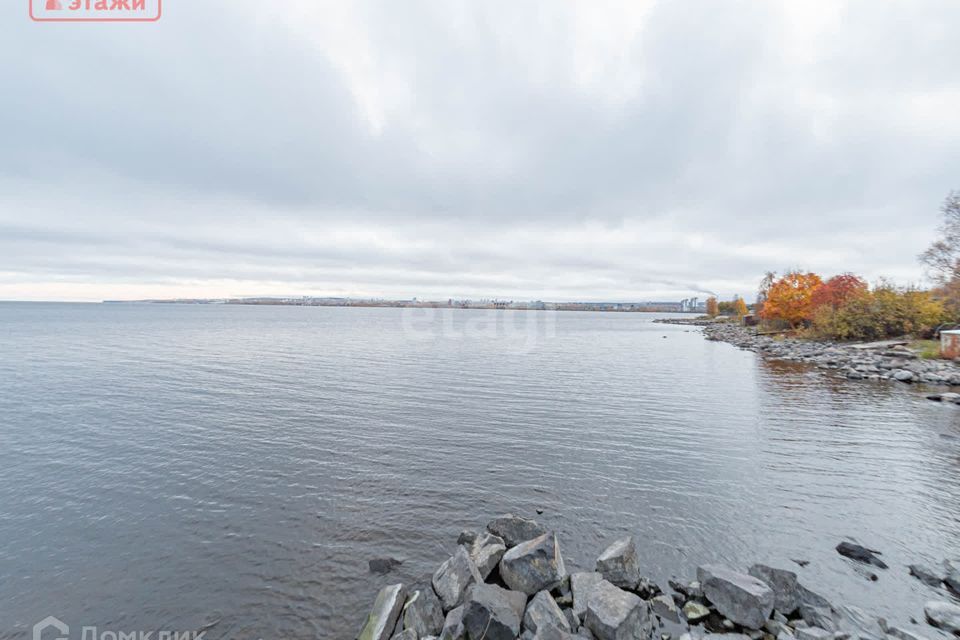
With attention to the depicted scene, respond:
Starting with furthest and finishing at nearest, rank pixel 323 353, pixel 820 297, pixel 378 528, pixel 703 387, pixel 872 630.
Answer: pixel 820 297, pixel 323 353, pixel 703 387, pixel 378 528, pixel 872 630

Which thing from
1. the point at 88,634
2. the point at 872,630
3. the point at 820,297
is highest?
the point at 820,297

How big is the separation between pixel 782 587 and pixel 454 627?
635 cm

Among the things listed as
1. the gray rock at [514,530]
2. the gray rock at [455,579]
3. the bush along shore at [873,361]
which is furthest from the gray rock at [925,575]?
the bush along shore at [873,361]

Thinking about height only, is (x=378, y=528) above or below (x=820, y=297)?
below

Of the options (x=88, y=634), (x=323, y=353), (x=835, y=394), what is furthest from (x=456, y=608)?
(x=323, y=353)

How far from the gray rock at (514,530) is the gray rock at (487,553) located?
302 millimetres

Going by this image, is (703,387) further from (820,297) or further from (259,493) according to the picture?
(820,297)

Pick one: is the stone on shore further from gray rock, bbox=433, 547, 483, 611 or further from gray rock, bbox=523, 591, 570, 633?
gray rock, bbox=433, 547, 483, 611

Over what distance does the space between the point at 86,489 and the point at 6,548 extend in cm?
315

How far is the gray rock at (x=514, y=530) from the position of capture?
9.55 metres

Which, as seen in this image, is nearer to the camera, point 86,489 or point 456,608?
point 456,608

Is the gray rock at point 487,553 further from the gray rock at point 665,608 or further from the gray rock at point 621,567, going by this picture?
the gray rock at point 665,608

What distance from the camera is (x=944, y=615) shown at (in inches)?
292

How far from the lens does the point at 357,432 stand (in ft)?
60.8
